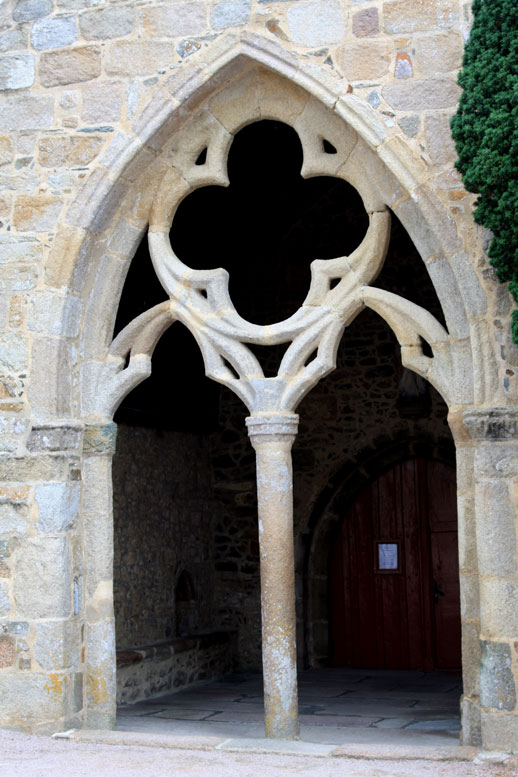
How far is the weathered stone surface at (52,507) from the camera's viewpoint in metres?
5.42

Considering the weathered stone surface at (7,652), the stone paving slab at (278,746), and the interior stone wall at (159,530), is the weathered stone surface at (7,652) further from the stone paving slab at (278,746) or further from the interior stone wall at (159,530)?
the interior stone wall at (159,530)

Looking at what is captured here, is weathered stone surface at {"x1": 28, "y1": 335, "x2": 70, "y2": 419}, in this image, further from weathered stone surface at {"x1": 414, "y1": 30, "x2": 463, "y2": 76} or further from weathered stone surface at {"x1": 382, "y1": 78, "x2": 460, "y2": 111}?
Result: weathered stone surface at {"x1": 414, "y1": 30, "x2": 463, "y2": 76}

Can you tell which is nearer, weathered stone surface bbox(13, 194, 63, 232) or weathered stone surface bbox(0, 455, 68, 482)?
weathered stone surface bbox(0, 455, 68, 482)

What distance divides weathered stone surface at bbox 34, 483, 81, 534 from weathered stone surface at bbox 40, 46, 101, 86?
2196mm

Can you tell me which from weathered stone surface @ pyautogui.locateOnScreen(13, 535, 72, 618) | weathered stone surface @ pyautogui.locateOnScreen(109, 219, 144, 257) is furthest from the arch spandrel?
weathered stone surface @ pyautogui.locateOnScreen(13, 535, 72, 618)

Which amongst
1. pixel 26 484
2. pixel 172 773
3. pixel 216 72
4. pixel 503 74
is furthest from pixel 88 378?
pixel 503 74

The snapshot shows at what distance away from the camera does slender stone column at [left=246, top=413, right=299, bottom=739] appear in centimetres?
520

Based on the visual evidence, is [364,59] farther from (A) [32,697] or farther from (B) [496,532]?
(A) [32,697]

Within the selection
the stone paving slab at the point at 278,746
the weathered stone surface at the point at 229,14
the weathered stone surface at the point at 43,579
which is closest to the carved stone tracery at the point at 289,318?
the weathered stone surface at the point at 229,14

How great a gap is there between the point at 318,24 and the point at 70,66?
4.54ft

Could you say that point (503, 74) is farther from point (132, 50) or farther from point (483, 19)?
point (132, 50)

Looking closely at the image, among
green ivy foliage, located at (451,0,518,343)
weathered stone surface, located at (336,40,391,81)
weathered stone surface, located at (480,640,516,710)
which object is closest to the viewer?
green ivy foliage, located at (451,0,518,343)

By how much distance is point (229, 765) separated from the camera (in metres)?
4.67

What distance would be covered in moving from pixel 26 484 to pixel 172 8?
2.64m
